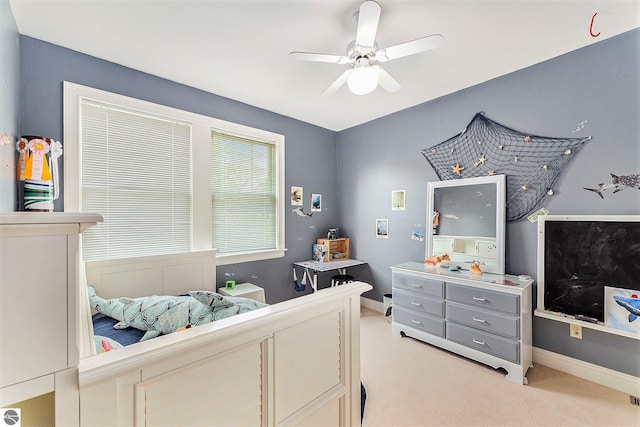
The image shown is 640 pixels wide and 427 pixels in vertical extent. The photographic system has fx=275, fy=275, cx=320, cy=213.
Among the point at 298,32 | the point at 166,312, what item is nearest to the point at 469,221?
the point at 298,32

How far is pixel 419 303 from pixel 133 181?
290cm

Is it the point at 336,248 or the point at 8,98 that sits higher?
the point at 8,98

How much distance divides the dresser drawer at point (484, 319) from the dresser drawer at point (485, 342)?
0.15ft

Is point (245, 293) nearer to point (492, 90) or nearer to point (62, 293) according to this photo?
point (62, 293)

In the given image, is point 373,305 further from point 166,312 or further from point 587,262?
point 166,312

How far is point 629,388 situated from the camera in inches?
76.7

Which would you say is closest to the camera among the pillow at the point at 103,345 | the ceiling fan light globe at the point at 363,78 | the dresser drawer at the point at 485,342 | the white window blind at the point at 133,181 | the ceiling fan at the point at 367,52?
the pillow at the point at 103,345

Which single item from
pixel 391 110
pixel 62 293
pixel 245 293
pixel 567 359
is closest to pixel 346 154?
pixel 391 110

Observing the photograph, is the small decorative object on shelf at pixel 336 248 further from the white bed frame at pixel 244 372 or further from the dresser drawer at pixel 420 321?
the white bed frame at pixel 244 372

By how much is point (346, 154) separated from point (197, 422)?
3.62 meters

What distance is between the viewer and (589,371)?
2109mm

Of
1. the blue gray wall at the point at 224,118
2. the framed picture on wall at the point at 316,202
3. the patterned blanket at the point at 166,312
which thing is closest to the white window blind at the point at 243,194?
the blue gray wall at the point at 224,118

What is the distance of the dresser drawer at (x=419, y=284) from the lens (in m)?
2.57

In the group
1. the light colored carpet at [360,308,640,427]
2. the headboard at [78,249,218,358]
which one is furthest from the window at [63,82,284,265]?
the light colored carpet at [360,308,640,427]
